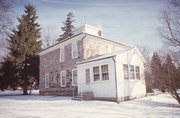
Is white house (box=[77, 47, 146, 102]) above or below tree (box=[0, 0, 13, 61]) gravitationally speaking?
below

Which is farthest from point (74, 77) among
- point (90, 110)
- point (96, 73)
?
point (90, 110)

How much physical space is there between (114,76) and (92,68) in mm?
2433

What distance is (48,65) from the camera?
21.1 m

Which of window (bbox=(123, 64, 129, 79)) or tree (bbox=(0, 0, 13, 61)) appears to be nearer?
tree (bbox=(0, 0, 13, 61))

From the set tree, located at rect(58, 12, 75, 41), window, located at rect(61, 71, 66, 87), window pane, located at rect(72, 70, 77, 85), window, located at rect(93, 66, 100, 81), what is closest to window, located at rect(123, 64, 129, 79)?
window, located at rect(93, 66, 100, 81)

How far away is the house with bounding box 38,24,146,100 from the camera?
1228 centimetres

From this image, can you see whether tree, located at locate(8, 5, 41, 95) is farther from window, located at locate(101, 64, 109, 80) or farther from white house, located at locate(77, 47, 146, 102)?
window, located at locate(101, 64, 109, 80)

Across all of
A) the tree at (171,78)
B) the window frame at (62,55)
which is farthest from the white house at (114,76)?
the window frame at (62,55)

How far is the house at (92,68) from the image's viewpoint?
484 inches

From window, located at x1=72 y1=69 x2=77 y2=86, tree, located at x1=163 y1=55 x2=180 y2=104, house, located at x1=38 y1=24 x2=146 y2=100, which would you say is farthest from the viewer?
window, located at x1=72 y1=69 x2=77 y2=86

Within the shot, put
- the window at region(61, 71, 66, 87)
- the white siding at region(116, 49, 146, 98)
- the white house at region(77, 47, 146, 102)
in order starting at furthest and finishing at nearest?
1. the window at region(61, 71, 66, 87)
2. the white siding at region(116, 49, 146, 98)
3. the white house at region(77, 47, 146, 102)

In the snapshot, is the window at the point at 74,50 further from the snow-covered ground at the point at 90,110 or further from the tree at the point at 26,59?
the tree at the point at 26,59

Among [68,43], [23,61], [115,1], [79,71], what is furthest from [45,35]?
[115,1]

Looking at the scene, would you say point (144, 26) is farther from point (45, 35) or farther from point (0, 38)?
point (45, 35)
